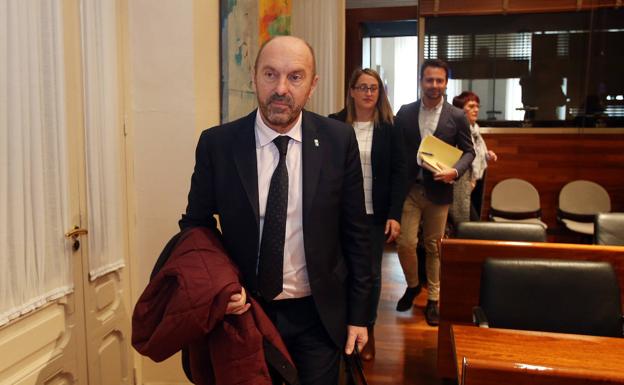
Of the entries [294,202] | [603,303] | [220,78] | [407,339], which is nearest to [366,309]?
[294,202]

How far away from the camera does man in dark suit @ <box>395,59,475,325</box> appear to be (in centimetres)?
358

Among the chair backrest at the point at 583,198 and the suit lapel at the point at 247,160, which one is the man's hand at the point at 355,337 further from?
the chair backrest at the point at 583,198

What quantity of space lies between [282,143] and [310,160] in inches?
3.9

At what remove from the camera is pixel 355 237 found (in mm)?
1725

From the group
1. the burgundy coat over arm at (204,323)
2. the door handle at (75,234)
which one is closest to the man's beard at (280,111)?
the burgundy coat over arm at (204,323)

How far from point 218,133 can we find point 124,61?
1080 mm

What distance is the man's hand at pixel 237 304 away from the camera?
1.40 m

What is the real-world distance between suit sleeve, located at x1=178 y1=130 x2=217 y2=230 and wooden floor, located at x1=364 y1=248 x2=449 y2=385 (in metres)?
1.91

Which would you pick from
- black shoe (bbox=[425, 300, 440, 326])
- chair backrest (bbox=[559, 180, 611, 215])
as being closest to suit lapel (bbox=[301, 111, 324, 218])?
black shoe (bbox=[425, 300, 440, 326])

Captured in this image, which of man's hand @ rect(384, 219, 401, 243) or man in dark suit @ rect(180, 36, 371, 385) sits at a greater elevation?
man in dark suit @ rect(180, 36, 371, 385)

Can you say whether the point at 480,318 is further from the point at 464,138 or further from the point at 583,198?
the point at 583,198

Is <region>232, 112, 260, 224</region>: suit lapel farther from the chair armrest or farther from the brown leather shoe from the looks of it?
the brown leather shoe

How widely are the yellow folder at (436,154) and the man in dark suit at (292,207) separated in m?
1.88

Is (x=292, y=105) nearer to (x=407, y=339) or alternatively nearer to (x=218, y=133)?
(x=218, y=133)
